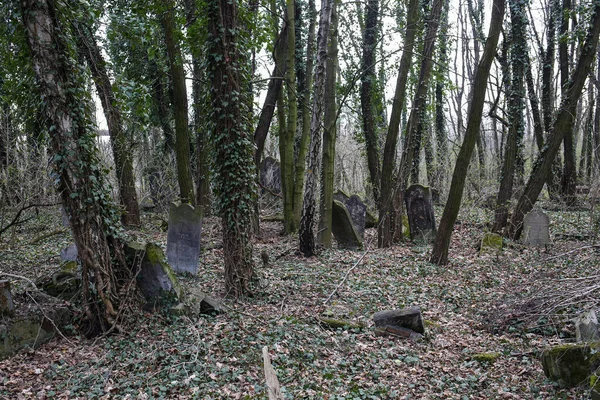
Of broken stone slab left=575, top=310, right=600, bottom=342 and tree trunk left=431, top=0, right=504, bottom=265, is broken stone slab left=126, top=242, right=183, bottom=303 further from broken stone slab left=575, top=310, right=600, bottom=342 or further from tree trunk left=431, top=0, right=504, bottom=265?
tree trunk left=431, top=0, right=504, bottom=265

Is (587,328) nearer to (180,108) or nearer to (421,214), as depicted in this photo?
(421,214)

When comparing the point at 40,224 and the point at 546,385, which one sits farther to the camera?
the point at 40,224

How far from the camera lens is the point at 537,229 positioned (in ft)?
35.9

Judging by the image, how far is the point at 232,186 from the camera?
670 cm

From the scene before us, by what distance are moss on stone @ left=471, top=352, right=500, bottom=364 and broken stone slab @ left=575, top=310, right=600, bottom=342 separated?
0.88m

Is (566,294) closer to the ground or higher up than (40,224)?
closer to the ground

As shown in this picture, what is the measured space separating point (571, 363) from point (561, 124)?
8207 mm

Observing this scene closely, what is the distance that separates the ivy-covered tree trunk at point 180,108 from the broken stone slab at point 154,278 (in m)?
6.54

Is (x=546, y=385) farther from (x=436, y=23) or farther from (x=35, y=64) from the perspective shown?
(x=436, y=23)

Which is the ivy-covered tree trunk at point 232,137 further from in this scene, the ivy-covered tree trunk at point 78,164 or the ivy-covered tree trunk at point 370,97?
the ivy-covered tree trunk at point 370,97

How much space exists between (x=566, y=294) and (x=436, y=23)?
742 cm

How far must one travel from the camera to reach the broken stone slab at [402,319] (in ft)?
19.5

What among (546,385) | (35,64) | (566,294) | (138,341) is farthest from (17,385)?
(566,294)

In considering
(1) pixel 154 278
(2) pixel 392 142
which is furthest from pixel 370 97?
(1) pixel 154 278
